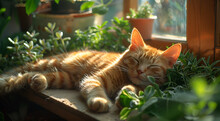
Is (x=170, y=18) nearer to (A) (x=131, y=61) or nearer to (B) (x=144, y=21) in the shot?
(B) (x=144, y=21)

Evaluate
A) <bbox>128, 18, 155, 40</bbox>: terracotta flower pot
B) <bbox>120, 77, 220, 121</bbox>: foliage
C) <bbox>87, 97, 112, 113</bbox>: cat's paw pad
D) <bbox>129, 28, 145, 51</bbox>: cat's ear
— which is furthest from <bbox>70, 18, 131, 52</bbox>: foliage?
<bbox>120, 77, 220, 121</bbox>: foliage

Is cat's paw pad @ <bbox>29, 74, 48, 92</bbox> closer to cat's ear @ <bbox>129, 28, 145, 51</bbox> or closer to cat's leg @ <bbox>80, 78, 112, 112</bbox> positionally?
cat's leg @ <bbox>80, 78, 112, 112</bbox>

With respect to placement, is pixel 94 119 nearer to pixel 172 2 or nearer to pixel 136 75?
pixel 136 75

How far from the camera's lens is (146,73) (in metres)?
1.21

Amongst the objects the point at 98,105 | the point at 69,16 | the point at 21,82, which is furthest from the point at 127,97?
the point at 69,16

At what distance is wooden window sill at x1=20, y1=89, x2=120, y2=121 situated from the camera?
0.95 m

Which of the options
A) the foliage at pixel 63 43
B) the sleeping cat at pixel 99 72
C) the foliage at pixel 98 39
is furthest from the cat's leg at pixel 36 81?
the foliage at pixel 98 39

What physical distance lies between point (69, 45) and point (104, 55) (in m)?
0.53

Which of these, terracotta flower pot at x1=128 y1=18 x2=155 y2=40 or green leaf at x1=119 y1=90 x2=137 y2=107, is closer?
green leaf at x1=119 y1=90 x2=137 y2=107

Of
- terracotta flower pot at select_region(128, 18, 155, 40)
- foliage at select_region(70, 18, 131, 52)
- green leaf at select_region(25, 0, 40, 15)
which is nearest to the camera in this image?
green leaf at select_region(25, 0, 40, 15)

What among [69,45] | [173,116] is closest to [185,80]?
[173,116]

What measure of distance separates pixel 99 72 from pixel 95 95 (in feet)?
0.93

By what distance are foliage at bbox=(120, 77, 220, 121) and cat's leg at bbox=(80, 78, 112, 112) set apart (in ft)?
0.39

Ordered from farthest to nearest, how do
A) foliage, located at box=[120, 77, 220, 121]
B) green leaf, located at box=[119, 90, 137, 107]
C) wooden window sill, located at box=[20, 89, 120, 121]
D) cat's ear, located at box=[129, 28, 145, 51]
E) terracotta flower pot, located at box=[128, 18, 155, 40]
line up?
terracotta flower pot, located at box=[128, 18, 155, 40] → cat's ear, located at box=[129, 28, 145, 51] → wooden window sill, located at box=[20, 89, 120, 121] → green leaf, located at box=[119, 90, 137, 107] → foliage, located at box=[120, 77, 220, 121]
